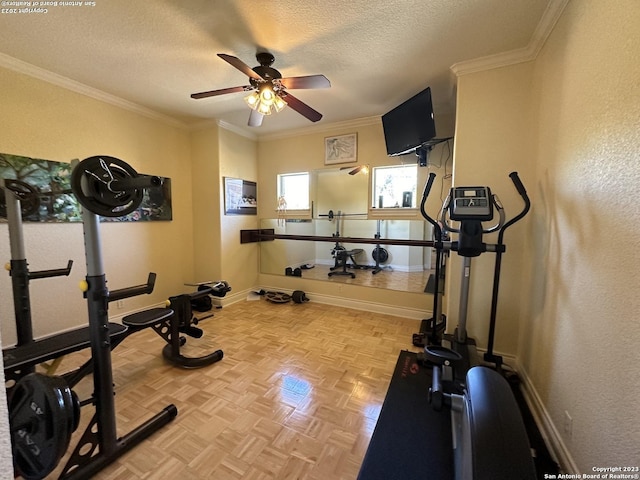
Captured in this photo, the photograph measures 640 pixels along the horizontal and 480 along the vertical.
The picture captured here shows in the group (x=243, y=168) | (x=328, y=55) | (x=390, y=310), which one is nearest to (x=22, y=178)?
(x=243, y=168)

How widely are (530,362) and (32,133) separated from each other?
4.80 m

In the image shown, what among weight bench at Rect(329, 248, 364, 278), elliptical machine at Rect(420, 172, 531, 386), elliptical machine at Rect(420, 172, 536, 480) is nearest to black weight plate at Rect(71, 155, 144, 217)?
elliptical machine at Rect(420, 172, 536, 480)

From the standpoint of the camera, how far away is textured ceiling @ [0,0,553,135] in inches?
68.5

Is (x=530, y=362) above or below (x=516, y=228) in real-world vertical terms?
below

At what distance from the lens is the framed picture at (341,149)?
12.2 ft

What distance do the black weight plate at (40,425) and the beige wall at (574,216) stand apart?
2.11m

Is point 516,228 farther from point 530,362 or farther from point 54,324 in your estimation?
point 54,324

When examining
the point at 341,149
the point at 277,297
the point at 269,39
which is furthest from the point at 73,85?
the point at 277,297

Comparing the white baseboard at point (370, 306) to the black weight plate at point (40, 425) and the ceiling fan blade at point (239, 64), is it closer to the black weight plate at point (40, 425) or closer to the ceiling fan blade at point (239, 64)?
the ceiling fan blade at point (239, 64)

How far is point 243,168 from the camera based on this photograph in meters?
4.18

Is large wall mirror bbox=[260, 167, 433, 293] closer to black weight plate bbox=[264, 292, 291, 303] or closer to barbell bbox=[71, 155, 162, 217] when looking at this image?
black weight plate bbox=[264, 292, 291, 303]

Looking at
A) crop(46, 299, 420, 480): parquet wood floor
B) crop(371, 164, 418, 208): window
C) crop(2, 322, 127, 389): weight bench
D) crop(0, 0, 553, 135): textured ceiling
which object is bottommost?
crop(46, 299, 420, 480): parquet wood floor

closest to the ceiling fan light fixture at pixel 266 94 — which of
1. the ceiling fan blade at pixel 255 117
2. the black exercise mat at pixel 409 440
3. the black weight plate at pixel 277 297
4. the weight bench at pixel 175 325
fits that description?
the ceiling fan blade at pixel 255 117

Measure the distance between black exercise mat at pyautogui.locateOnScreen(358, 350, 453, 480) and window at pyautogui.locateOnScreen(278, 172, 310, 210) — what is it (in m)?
3.01
